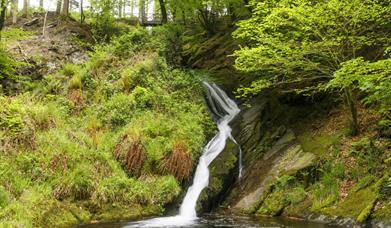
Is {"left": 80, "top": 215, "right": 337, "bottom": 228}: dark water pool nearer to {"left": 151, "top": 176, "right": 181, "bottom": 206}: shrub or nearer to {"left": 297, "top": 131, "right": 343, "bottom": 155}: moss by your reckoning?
{"left": 151, "top": 176, "right": 181, "bottom": 206}: shrub

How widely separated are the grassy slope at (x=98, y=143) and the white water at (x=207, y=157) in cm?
46

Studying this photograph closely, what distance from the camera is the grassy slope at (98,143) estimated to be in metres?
11.1

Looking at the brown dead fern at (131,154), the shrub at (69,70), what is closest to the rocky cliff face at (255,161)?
the brown dead fern at (131,154)

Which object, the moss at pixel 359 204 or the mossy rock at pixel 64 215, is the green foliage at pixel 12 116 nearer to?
A: the mossy rock at pixel 64 215

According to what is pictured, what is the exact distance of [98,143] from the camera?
13.6 meters

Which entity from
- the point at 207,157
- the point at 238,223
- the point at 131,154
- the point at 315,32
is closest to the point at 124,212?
the point at 131,154

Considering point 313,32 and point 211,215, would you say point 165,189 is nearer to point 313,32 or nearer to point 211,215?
point 211,215

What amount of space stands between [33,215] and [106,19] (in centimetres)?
1692

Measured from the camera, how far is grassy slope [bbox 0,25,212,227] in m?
11.1

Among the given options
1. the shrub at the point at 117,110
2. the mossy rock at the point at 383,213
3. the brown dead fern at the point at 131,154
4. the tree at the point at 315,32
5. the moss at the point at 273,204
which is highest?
the tree at the point at 315,32

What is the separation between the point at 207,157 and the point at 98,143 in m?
3.70

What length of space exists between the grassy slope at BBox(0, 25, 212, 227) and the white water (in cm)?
46

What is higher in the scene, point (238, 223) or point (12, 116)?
point (12, 116)

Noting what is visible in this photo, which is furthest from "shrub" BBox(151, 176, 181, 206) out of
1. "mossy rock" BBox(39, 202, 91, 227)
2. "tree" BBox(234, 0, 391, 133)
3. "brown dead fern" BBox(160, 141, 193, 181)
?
"tree" BBox(234, 0, 391, 133)
